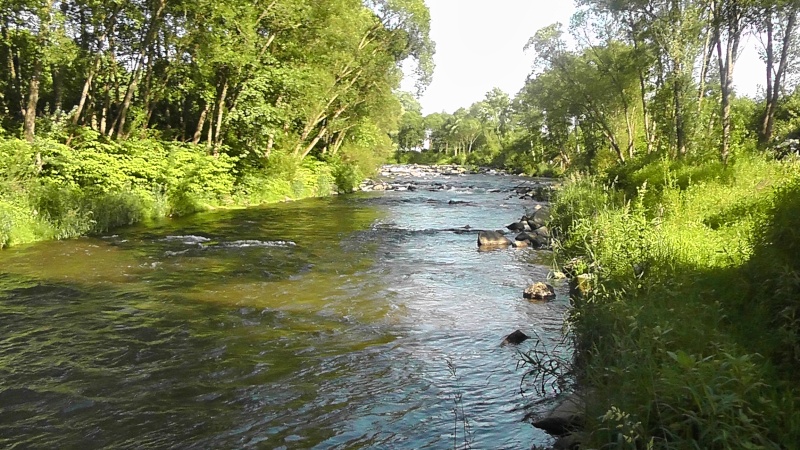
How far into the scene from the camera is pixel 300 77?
95.6 feet

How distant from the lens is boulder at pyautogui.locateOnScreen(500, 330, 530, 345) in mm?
8625

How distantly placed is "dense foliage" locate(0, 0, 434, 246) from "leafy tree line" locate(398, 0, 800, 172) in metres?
12.2

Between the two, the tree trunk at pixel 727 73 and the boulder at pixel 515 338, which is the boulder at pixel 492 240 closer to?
the tree trunk at pixel 727 73

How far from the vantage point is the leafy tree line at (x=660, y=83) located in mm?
19961

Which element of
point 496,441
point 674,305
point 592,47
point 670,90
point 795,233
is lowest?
point 496,441

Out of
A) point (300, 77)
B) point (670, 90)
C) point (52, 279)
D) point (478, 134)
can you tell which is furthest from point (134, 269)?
point (478, 134)

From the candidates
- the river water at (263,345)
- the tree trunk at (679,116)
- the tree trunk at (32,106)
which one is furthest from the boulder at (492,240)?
the tree trunk at (32,106)

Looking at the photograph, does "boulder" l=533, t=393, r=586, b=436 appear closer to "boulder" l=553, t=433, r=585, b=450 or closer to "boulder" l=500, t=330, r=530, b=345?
"boulder" l=553, t=433, r=585, b=450

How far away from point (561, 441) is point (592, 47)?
3599cm

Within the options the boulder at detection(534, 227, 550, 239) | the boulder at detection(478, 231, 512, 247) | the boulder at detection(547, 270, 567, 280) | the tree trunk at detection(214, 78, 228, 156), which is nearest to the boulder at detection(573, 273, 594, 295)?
the boulder at detection(547, 270, 567, 280)

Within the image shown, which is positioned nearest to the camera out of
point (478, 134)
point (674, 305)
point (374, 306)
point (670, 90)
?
point (674, 305)

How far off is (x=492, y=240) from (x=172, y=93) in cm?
1886

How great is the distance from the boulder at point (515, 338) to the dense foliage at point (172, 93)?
13441 mm

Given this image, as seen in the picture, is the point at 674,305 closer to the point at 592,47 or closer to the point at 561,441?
the point at 561,441
